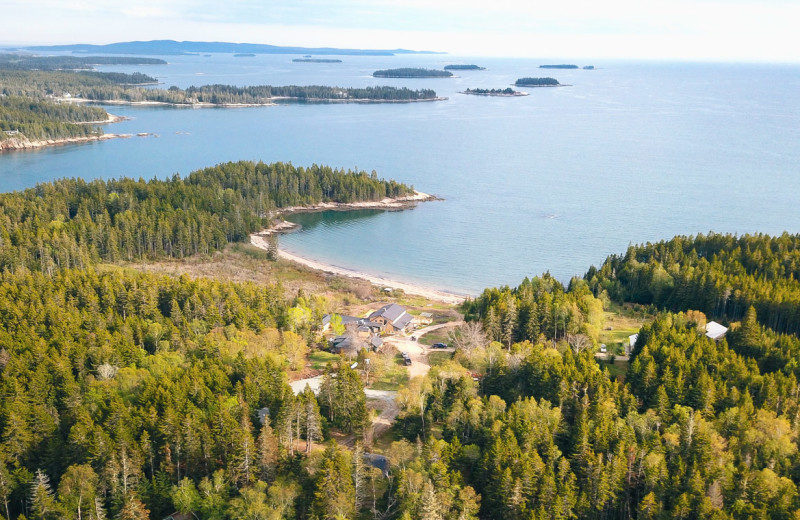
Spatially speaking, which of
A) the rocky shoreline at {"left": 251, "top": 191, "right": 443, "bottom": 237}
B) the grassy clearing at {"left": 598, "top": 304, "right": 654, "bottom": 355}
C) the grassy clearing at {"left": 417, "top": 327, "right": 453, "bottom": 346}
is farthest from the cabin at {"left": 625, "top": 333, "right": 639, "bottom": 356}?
the rocky shoreline at {"left": 251, "top": 191, "right": 443, "bottom": 237}

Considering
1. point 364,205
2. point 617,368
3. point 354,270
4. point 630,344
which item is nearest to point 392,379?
point 617,368

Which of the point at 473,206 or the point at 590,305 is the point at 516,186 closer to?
the point at 473,206

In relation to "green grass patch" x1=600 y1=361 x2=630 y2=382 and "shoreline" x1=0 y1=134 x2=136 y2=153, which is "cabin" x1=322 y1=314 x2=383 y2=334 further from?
"shoreline" x1=0 y1=134 x2=136 y2=153

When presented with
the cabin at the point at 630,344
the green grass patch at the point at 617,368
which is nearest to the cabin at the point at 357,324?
the green grass patch at the point at 617,368

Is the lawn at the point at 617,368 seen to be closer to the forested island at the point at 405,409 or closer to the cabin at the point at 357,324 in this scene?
the forested island at the point at 405,409

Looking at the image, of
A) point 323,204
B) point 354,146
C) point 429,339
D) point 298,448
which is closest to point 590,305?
point 429,339

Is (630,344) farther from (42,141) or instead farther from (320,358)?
(42,141)
